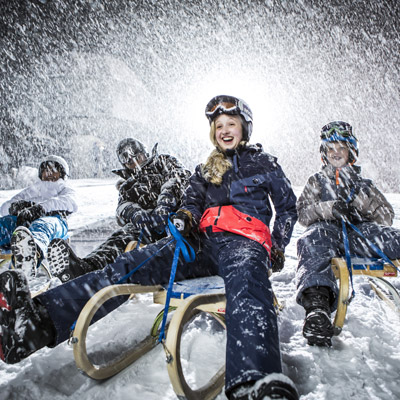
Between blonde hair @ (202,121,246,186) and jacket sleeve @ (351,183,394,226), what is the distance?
1.40 meters

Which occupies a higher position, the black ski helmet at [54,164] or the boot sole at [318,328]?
the black ski helmet at [54,164]

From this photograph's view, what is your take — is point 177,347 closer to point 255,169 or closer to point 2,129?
point 255,169

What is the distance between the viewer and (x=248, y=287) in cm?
125

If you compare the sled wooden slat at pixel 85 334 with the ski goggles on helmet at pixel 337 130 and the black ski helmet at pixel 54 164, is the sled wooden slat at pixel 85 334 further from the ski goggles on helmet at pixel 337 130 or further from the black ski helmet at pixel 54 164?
the black ski helmet at pixel 54 164

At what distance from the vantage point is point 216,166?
2154mm

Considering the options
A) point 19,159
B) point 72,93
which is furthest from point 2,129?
point 72,93

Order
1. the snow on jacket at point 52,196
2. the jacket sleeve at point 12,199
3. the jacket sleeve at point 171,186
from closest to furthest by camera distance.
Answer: the jacket sleeve at point 171,186, the snow on jacket at point 52,196, the jacket sleeve at point 12,199

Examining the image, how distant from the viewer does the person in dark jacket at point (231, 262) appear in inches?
40.7

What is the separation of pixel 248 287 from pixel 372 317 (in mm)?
1755

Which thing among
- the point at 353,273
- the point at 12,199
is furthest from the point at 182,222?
the point at 12,199

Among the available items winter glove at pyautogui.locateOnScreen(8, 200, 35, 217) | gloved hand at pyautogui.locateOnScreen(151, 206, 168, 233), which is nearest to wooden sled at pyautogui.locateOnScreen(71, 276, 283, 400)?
gloved hand at pyautogui.locateOnScreen(151, 206, 168, 233)

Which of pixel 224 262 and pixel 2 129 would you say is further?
pixel 2 129

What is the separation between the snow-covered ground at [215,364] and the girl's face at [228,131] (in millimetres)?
1549

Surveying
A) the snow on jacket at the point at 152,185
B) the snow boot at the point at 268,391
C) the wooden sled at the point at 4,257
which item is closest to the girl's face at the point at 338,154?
the snow on jacket at the point at 152,185
